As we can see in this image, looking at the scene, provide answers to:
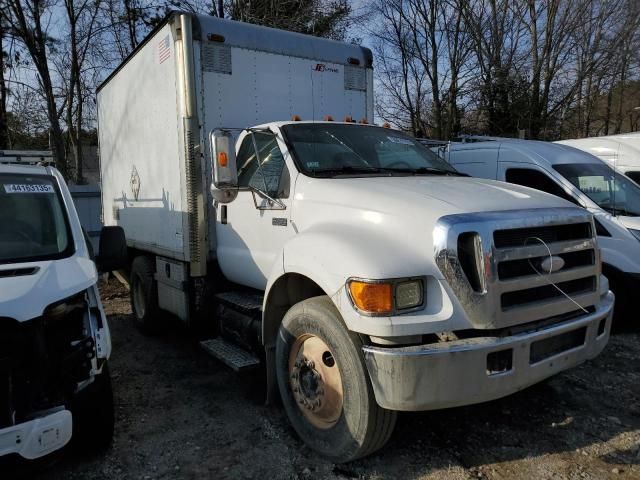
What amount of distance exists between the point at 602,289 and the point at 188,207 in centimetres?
362

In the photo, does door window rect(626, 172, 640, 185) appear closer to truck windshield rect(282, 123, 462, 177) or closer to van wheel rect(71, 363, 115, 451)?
truck windshield rect(282, 123, 462, 177)

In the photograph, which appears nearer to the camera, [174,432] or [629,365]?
[174,432]

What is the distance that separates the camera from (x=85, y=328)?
3.24 meters

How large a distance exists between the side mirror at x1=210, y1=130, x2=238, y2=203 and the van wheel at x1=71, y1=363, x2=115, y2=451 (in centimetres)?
164

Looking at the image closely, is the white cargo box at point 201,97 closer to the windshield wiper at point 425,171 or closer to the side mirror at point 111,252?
the side mirror at point 111,252

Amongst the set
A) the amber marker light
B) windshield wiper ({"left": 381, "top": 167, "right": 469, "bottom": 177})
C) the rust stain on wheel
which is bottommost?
the rust stain on wheel

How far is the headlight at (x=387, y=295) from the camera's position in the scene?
2.83 metres

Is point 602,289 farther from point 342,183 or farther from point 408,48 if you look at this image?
point 408,48

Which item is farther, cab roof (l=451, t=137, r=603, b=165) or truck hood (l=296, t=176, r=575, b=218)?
cab roof (l=451, t=137, r=603, b=165)

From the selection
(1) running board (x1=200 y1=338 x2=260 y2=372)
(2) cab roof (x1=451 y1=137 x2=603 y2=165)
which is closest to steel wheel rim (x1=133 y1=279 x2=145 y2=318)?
(1) running board (x1=200 y1=338 x2=260 y2=372)

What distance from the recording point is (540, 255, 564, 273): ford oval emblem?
3121 mm

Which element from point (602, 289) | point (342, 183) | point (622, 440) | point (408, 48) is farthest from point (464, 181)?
point (408, 48)

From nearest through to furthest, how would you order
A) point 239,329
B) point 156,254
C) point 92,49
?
point 239,329, point 156,254, point 92,49

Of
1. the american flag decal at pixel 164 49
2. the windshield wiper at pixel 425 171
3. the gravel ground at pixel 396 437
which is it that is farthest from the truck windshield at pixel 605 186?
the american flag decal at pixel 164 49
